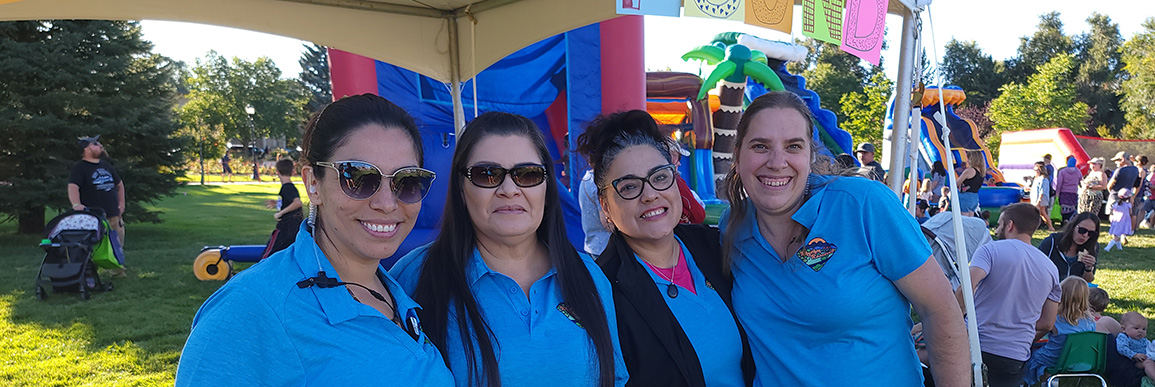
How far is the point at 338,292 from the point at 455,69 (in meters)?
3.28

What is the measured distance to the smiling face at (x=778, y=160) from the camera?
1.97 m

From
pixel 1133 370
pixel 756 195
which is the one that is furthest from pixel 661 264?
pixel 1133 370

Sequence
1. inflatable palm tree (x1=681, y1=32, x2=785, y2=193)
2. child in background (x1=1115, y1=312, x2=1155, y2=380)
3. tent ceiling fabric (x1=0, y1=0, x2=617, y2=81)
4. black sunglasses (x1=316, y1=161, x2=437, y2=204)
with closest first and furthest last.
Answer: black sunglasses (x1=316, y1=161, x2=437, y2=204), tent ceiling fabric (x1=0, y1=0, x2=617, y2=81), child in background (x1=1115, y1=312, x2=1155, y2=380), inflatable palm tree (x1=681, y1=32, x2=785, y2=193)

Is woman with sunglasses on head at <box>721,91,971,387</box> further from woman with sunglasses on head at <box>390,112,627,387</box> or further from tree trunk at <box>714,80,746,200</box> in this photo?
tree trunk at <box>714,80,746,200</box>

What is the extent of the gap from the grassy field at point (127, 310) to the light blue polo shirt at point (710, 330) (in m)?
1.23

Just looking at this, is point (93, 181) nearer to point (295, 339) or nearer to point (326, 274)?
point (326, 274)

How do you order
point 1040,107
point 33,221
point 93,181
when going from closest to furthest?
point 93,181, point 33,221, point 1040,107

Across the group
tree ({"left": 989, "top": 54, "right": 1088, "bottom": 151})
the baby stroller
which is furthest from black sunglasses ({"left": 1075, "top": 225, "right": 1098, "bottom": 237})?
tree ({"left": 989, "top": 54, "right": 1088, "bottom": 151})

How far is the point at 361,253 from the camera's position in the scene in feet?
5.03

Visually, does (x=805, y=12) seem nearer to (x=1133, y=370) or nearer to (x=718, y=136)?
(x=1133, y=370)

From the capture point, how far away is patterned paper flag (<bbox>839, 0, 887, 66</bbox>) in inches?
95.7

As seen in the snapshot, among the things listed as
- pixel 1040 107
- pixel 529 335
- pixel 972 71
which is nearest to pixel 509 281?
pixel 529 335

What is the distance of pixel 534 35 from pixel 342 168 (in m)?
2.88

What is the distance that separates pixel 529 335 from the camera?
5.48 ft
